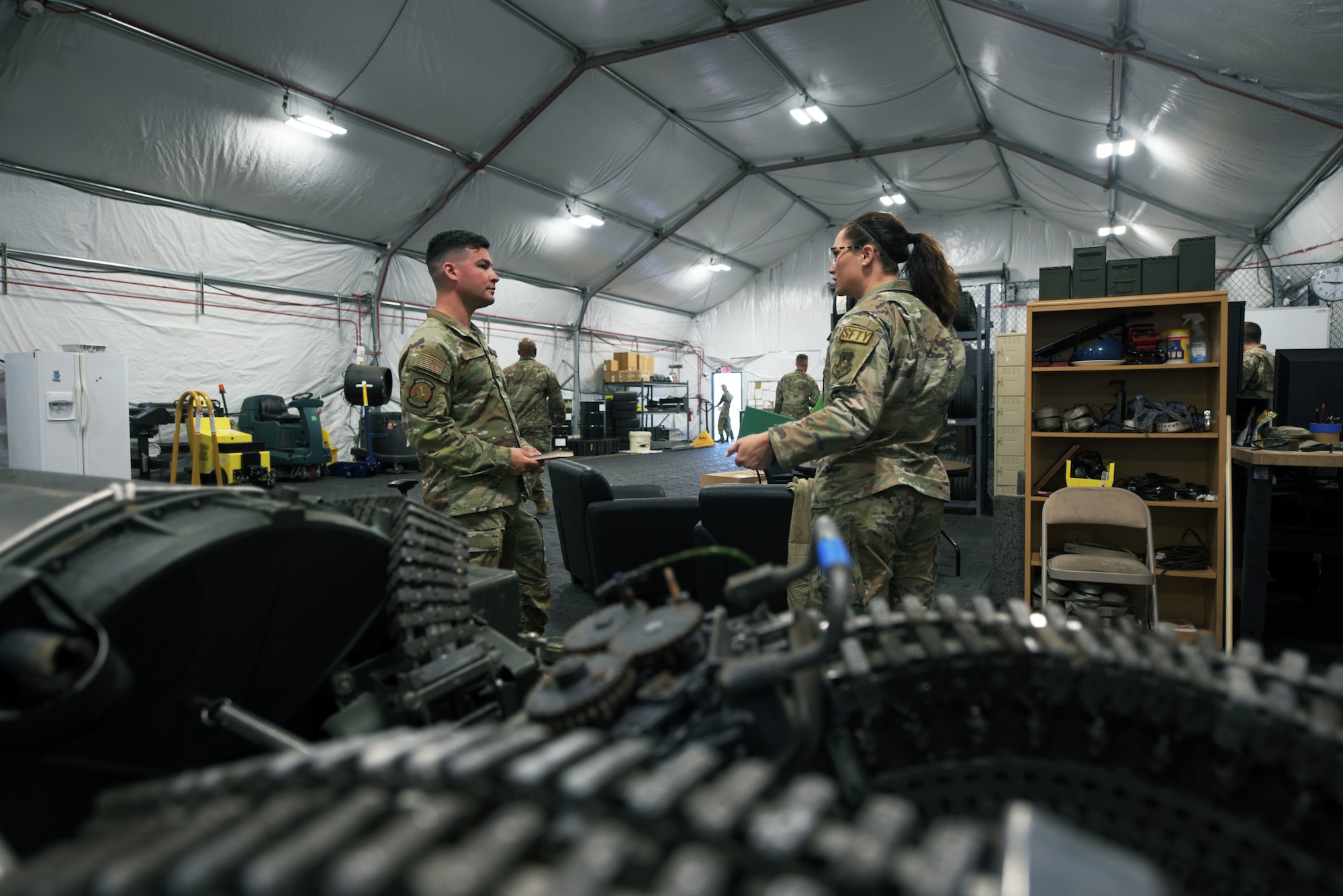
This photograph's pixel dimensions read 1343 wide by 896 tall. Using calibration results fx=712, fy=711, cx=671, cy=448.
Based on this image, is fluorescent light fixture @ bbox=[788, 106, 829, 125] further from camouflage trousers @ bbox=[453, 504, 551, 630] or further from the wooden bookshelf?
camouflage trousers @ bbox=[453, 504, 551, 630]

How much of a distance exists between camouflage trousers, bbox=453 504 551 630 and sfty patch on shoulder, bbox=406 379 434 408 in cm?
46

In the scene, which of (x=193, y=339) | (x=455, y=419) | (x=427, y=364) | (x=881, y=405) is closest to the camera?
(x=881, y=405)

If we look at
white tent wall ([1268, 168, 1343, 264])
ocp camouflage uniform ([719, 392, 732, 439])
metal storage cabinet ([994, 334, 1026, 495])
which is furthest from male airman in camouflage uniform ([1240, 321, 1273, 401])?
ocp camouflage uniform ([719, 392, 732, 439])

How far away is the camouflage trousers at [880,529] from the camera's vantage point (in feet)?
7.45

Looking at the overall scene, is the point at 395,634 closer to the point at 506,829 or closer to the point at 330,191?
the point at 506,829

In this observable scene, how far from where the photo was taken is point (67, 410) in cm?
700

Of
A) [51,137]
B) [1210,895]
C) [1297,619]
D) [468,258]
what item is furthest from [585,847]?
[51,137]

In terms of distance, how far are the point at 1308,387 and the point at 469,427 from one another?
4.51m

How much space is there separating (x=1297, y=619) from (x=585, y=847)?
16.6ft

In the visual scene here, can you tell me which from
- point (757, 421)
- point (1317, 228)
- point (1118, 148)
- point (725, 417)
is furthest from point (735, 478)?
point (725, 417)

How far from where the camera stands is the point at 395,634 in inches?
40.1

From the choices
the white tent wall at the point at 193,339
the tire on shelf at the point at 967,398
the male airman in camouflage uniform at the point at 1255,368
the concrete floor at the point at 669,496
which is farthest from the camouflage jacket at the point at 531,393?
the male airman in camouflage uniform at the point at 1255,368

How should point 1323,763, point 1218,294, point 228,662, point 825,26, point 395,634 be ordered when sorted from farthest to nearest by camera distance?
point 825,26 → point 1218,294 → point 395,634 → point 228,662 → point 1323,763

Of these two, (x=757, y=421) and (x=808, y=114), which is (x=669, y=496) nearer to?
(x=757, y=421)
